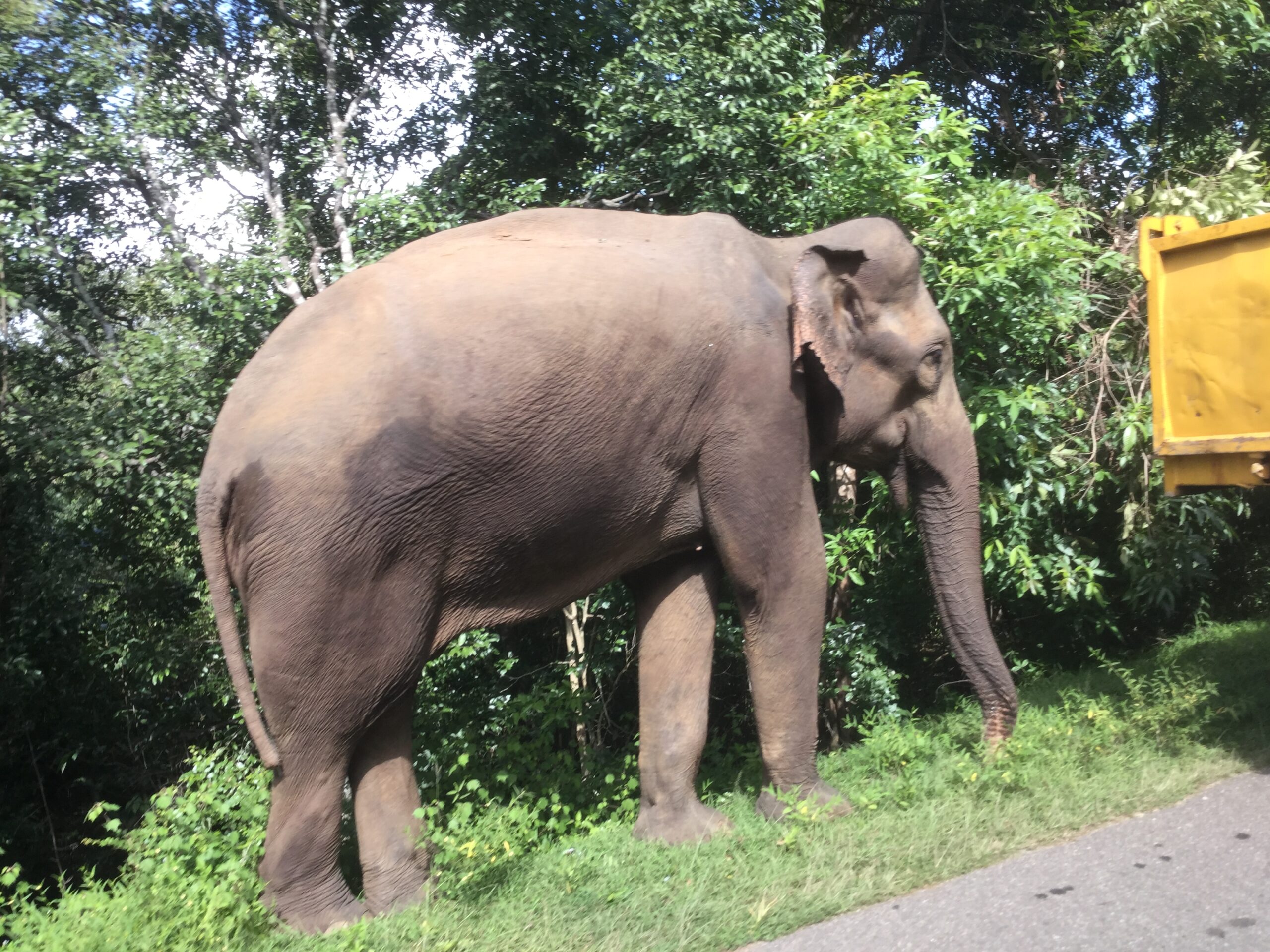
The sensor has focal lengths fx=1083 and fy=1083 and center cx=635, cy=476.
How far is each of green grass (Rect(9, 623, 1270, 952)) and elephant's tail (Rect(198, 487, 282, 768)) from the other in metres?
0.53

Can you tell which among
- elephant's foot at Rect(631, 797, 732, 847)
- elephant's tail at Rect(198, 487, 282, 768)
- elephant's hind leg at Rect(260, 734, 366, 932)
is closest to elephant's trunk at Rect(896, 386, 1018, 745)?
elephant's foot at Rect(631, 797, 732, 847)

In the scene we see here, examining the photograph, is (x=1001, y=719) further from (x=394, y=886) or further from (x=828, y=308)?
(x=394, y=886)

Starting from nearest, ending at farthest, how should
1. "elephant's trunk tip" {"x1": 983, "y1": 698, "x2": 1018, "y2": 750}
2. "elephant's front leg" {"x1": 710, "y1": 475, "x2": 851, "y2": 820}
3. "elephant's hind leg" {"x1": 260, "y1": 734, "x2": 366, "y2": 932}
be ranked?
1. "elephant's hind leg" {"x1": 260, "y1": 734, "x2": 366, "y2": 932}
2. "elephant's front leg" {"x1": 710, "y1": 475, "x2": 851, "y2": 820}
3. "elephant's trunk tip" {"x1": 983, "y1": 698, "x2": 1018, "y2": 750}

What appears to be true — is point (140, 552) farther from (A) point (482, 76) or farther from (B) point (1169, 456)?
(B) point (1169, 456)

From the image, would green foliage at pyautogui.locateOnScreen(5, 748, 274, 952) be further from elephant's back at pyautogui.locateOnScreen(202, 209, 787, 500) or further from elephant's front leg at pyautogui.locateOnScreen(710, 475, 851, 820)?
elephant's front leg at pyautogui.locateOnScreen(710, 475, 851, 820)

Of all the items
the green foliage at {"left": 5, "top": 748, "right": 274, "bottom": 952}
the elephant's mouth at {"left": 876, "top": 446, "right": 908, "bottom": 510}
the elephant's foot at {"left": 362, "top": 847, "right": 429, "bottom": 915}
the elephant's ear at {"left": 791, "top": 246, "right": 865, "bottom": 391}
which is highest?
the elephant's ear at {"left": 791, "top": 246, "right": 865, "bottom": 391}

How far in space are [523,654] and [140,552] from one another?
263 centimetres

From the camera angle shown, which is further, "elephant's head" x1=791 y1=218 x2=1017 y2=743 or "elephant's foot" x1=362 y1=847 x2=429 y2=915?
"elephant's head" x1=791 y1=218 x2=1017 y2=743

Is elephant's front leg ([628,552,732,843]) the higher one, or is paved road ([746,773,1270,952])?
elephant's front leg ([628,552,732,843])

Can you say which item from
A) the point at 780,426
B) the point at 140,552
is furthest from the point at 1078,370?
the point at 140,552

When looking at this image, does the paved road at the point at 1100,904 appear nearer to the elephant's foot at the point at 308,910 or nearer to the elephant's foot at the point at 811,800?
the elephant's foot at the point at 811,800

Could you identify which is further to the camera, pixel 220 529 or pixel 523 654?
pixel 523 654

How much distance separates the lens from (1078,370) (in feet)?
21.4

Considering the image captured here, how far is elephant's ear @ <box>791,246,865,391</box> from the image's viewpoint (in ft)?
14.5
